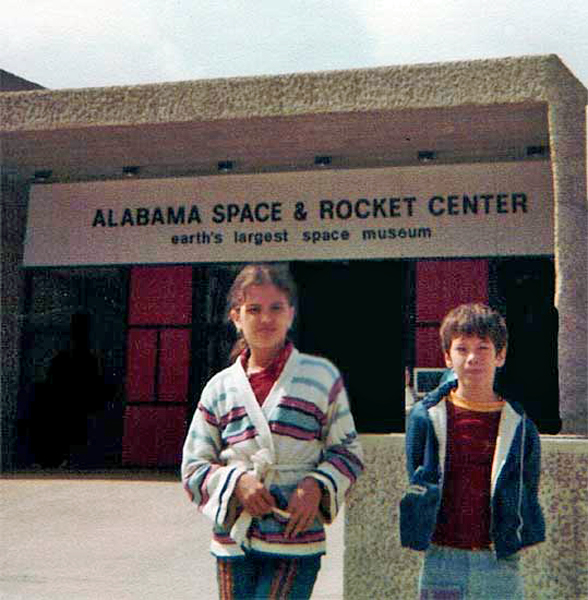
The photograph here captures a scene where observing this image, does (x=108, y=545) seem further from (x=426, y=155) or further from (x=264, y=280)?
(x=426, y=155)

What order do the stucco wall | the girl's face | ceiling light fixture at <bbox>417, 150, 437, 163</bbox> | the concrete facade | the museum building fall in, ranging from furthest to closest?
1. ceiling light fixture at <bbox>417, 150, 437, 163</bbox>
2. the museum building
3. the concrete facade
4. the stucco wall
5. the girl's face

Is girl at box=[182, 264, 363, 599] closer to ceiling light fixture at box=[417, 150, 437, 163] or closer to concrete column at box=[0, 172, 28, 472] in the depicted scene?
ceiling light fixture at box=[417, 150, 437, 163]

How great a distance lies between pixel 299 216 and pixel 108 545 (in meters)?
4.85

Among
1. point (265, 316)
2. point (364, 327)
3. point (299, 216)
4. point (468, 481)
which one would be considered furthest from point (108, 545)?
point (299, 216)

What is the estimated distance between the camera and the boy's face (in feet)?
8.79

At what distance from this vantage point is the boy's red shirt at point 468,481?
268 centimetres

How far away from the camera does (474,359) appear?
2.68 meters

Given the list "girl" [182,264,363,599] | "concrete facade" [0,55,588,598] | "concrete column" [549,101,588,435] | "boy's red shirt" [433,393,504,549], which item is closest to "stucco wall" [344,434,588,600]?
"concrete facade" [0,55,588,598]

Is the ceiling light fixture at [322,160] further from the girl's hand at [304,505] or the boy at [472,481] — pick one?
the girl's hand at [304,505]

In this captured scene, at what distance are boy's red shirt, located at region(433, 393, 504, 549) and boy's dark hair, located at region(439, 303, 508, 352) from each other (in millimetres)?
212

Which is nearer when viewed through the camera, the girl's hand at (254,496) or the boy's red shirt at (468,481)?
the girl's hand at (254,496)

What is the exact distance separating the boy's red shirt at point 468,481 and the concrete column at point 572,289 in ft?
7.97

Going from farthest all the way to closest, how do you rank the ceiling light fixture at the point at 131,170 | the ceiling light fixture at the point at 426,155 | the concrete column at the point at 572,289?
the ceiling light fixture at the point at 131,170, the ceiling light fixture at the point at 426,155, the concrete column at the point at 572,289

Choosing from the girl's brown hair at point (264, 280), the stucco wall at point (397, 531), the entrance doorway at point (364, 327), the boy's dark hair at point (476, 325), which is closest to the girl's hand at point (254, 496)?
the girl's brown hair at point (264, 280)
